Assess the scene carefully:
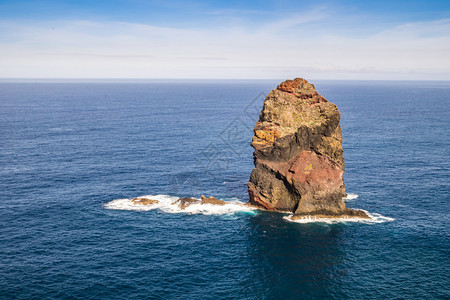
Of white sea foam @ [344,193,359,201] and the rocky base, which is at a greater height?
white sea foam @ [344,193,359,201]

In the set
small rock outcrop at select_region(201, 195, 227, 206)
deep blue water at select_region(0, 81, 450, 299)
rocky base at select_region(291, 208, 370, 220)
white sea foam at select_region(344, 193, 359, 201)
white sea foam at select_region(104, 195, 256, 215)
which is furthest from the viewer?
white sea foam at select_region(344, 193, 359, 201)

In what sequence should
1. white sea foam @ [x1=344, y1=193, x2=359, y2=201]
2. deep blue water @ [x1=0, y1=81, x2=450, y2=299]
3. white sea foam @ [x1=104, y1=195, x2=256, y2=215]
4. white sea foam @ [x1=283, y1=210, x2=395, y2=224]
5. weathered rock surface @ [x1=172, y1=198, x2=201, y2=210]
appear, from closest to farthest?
1. deep blue water @ [x1=0, y1=81, x2=450, y2=299]
2. white sea foam @ [x1=283, y1=210, x2=395, y2=224]
3. white sea foam @ [x1=104, y1=195, x2=256, y2=215]
4. weathered rock surface @ [x1=172, y1=198, x2=201, y2=210]
5. white sea foam @ [x1=344, y1=193, x2=359, y2=201]

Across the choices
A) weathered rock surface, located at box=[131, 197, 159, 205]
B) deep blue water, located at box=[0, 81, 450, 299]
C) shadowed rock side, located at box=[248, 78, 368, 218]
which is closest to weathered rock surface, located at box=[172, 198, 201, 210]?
deep blue water, located at box=[0, 81, 450, 299]

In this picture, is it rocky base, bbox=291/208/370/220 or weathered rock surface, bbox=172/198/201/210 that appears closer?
rocky base, bbox=291/208/370/220

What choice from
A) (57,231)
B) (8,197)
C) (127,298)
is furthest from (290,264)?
(8,197)

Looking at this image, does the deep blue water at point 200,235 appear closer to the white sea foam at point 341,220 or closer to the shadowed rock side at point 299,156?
the white sea foam at point 341,220

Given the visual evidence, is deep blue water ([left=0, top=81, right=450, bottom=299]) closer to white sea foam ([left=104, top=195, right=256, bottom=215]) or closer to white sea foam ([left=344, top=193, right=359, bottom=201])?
white sea foam ([left=344, top=193, right=359, bottom=201])

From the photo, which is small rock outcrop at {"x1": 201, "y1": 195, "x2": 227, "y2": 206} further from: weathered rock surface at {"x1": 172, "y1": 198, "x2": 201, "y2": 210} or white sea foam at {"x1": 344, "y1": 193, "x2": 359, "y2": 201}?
white sea foam at {"x1": 344, "y1": 193, "x2": 359, "y2": 201}

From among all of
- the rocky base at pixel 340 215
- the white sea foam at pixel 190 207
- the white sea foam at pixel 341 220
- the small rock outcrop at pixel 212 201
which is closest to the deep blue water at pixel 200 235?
the white sea foam at pixel 341 220
